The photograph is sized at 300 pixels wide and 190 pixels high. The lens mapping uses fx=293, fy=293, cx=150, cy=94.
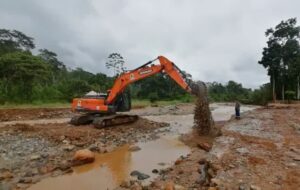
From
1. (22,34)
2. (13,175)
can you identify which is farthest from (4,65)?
(13,175)

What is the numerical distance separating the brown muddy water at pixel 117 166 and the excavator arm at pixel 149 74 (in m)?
3.10

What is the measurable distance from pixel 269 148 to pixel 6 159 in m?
9.36

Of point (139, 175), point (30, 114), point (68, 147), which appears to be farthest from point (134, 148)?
point (30, 114)

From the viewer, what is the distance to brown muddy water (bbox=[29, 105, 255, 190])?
26.6ft

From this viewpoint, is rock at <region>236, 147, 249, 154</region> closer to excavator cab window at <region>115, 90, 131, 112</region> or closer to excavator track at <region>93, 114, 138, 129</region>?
excavator track at <region>93, 114, 138, 129</region>

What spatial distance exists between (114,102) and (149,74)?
9.01 feet

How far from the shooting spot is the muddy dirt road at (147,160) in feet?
24.5

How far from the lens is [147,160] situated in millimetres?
10633

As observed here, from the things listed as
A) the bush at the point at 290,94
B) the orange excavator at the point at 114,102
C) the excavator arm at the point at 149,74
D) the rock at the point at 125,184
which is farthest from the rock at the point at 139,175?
the bush at the point at 290,94

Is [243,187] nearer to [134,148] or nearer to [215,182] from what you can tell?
[215,182]

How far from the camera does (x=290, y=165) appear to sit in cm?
→ 810

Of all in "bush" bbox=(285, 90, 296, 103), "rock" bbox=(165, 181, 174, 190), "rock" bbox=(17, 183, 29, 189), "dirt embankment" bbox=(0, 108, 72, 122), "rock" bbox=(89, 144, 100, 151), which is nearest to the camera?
"rock" bbox=(165, 181, 174, 190)

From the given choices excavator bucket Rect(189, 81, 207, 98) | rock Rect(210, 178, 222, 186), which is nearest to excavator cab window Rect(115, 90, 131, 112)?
excavator bucket Rect(189, 81, 207, 98)

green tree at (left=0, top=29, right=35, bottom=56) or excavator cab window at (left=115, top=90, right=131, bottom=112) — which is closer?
excavator cab window at (left=115, top=90, right=131, bottom=112)
